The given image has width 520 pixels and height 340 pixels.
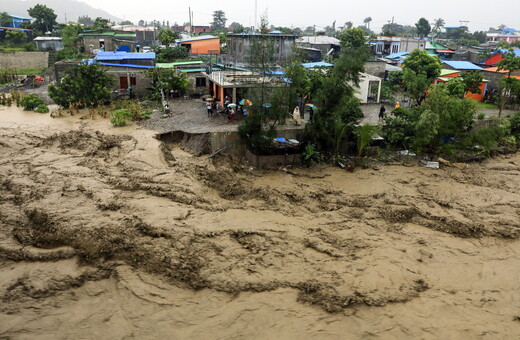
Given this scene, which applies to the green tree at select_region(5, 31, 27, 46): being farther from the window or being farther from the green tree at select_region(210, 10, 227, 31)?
the green tree at select_region(210, 10, 227, 31)

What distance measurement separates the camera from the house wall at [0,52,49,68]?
3691 cm

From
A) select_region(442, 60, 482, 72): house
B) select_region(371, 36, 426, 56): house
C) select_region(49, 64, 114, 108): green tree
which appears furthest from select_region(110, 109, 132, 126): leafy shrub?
select_region(371, 36, 426, 56): house

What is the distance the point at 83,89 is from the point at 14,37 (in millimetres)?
32313

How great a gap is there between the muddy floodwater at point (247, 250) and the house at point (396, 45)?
34.5 metres

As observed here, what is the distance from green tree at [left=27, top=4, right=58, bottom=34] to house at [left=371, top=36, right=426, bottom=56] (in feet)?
145

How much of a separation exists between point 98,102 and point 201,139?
29.5ft

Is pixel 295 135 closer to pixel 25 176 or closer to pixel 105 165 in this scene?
pixel 105 165

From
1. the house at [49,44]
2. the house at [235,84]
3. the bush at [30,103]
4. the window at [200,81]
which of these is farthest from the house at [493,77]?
the house at [49,44]

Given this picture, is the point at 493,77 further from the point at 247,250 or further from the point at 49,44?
the point at 49,44

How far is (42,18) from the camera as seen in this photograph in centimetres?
5238

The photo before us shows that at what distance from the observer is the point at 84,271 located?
9406mm

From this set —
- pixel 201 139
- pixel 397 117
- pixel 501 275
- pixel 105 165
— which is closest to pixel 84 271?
pixel 105 165

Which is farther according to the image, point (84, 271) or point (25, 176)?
point (25, 176)

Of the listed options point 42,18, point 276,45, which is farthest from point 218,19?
point 276,45
